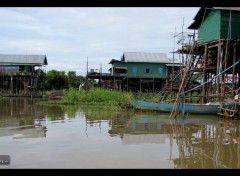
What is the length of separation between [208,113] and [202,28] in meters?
6.35

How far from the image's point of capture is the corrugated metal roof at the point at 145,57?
38.8 m

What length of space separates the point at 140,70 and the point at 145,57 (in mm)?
2188

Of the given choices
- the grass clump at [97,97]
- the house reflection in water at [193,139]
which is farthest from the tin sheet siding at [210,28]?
the house reflection in water at [193,139]

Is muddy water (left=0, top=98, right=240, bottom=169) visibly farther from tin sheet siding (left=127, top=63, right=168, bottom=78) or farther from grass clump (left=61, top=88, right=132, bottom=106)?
tin sheet siding (left=127, top=63, right=168, bottom=78)

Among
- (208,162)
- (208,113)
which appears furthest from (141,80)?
(208,162)

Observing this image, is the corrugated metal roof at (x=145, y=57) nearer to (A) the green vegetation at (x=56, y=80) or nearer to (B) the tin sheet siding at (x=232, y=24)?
(A) the green vegetation at (x=56, y=80)

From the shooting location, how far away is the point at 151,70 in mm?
38594

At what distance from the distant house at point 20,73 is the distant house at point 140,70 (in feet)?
37.0

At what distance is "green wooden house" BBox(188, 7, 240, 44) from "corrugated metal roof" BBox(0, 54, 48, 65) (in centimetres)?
2852

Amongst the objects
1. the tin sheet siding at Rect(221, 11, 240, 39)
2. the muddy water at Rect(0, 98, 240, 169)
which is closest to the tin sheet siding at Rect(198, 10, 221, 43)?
the tin sheet siding at Rect(221, 11, 240, 39)

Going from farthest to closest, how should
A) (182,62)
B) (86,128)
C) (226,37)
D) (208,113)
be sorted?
(182,62)
(226,37)
(208,113)
(86,128)

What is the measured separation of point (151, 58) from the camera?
39.6 m
